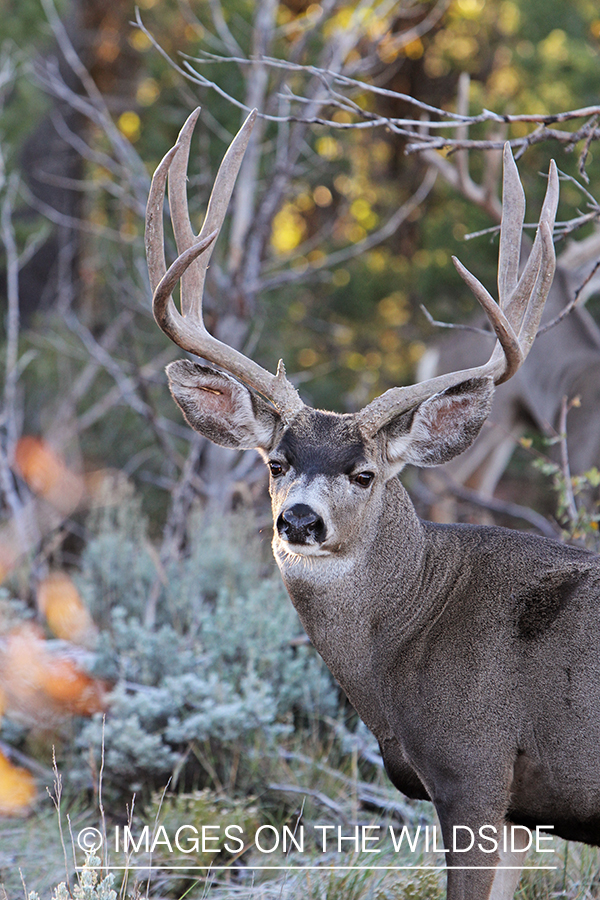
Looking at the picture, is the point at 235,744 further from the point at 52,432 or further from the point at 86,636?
the point at 52,432

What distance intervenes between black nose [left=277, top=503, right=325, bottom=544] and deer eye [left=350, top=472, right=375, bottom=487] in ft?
0.97

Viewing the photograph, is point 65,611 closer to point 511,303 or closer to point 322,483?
point 322,483

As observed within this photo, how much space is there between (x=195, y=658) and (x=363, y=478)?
88.9 inches

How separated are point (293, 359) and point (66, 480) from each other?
4.07m

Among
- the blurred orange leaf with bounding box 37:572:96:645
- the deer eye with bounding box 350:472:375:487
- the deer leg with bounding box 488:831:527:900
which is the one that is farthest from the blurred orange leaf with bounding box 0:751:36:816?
the deer eye with bounding box 350:472:375:487

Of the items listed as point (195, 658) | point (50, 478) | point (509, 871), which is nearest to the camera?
point (509, 871)

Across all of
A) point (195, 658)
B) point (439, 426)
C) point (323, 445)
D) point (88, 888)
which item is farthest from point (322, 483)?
point (195, 658)

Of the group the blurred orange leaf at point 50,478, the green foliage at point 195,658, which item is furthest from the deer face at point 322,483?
the blurred orange leaf at point 50,478

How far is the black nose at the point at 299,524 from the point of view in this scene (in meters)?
3.24

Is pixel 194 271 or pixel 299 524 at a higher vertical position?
pixel 194 271

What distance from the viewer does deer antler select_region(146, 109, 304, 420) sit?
3711mm

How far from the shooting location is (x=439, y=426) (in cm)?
370

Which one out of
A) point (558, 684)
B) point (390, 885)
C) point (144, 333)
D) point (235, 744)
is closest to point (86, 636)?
point (235, 744)

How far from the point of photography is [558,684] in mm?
3123
